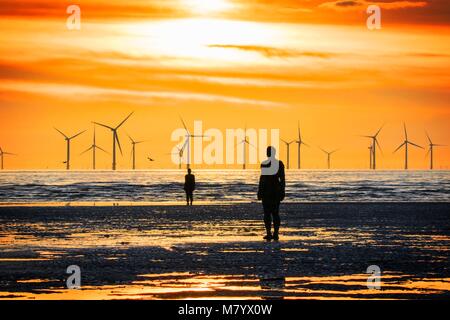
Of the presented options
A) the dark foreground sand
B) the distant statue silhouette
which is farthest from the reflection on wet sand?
the distant statue silhouette

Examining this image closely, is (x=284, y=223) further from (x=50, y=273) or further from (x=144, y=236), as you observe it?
(x=50, y=273)

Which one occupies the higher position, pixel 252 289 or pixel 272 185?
pixel 272 185

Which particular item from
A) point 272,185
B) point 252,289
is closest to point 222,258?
point 272,185

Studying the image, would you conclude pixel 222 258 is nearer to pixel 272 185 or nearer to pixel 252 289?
pixel 272 185

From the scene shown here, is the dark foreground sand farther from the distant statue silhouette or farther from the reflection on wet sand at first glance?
the distant statue silhouette

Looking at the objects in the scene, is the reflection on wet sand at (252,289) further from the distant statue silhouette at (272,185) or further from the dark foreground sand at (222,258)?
the distant statue silhouette at (272,185)

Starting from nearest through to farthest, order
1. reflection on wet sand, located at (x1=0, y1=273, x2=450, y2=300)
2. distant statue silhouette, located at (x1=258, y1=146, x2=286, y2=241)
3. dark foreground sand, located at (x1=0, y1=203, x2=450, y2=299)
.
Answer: reflection on wet sand, located at (x1=0, y1=273, x2=450, y2=300), dark foreground sand, located at (x1=0, y1=203, x2=450, y2=299), distant statue silhouette, located at (x1=258, y1=146, x2=286, y2=241)

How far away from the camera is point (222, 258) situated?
67.8ft

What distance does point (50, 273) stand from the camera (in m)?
17.8

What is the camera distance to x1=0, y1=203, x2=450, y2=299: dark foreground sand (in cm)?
1512

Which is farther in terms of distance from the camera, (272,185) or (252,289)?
(272,185)

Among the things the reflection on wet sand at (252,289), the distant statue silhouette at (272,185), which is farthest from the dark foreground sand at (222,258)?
the distant statue silhouette at (272,185)
